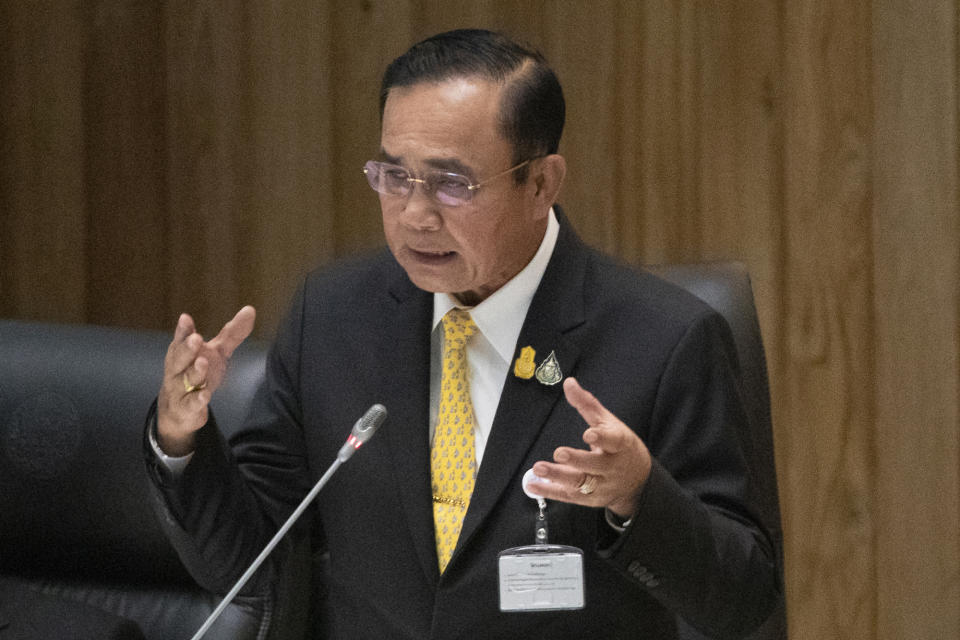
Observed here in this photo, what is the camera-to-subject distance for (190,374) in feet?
4.94

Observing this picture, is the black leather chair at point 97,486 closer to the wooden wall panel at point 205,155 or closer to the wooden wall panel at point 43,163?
the wooden wall panel at point 205,155

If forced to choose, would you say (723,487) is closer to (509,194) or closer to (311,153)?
(509,194)

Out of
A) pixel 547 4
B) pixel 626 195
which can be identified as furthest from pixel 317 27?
pixel 626 195

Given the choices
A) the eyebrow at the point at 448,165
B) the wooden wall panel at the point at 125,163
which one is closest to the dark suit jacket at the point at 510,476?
the eyebrow at the point at 448,165

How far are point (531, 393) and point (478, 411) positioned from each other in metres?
0.09

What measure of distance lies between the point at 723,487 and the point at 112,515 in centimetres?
102

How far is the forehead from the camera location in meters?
1.58

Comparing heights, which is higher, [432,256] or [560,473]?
[432,256]

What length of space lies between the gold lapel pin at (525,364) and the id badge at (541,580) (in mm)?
240

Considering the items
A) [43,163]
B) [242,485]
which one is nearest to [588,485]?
[242,485]

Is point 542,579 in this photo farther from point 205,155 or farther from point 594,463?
point 205,155

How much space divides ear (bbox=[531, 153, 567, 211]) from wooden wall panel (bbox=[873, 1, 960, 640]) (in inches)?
42.5

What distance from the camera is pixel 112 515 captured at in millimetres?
2066

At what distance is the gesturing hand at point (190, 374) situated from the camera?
4.90 feet
